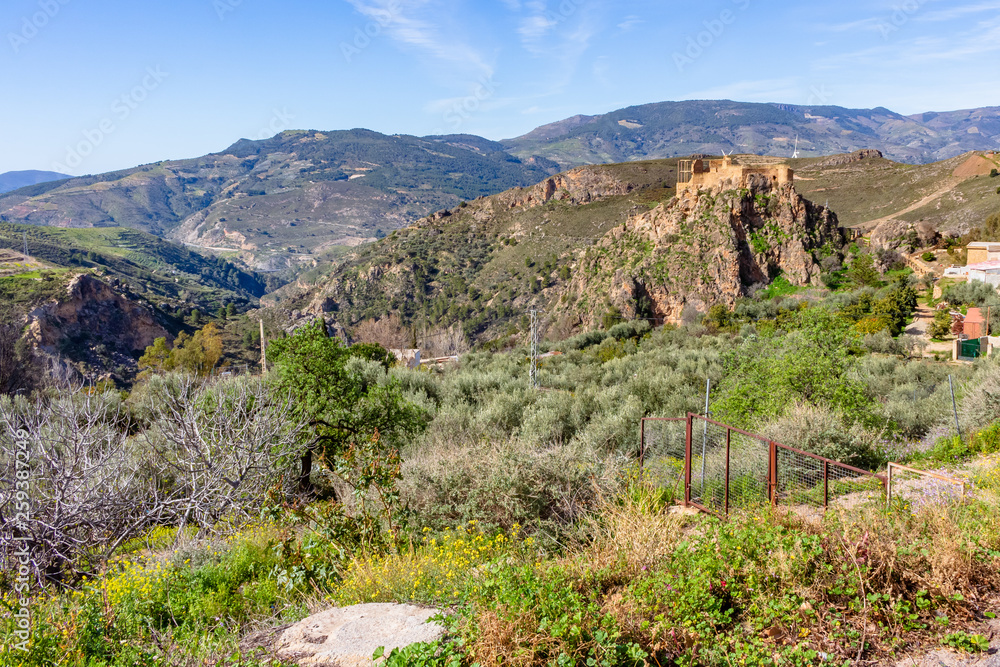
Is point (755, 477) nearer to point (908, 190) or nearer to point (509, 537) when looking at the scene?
point (509, 537)

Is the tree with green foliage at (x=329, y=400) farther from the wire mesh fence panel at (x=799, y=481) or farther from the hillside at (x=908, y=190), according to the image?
the hillside at (x=908, y=190)

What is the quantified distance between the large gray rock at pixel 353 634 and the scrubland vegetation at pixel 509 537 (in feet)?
0.67

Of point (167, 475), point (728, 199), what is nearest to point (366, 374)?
point (167, 475)

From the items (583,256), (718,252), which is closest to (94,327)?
(583,256)

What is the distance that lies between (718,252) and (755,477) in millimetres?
31183

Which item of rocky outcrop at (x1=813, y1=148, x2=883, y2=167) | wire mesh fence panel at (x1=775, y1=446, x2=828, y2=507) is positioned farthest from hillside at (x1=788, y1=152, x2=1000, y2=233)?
wire mesh fence panel at (x1=775, y1=446, x2=828, y2=507)

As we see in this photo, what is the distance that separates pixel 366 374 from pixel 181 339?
3598 cm

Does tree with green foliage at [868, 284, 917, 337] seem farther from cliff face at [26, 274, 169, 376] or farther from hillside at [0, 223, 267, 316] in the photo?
hillside at [0, 223, 267, 316]

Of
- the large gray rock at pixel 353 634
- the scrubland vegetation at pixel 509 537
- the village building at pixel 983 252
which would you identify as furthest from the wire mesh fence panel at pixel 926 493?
the village building at pixel 983 252

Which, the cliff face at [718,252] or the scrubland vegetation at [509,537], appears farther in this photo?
the cliff face at [718,252]

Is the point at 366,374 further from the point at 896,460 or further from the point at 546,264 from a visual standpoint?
the point at 546,264

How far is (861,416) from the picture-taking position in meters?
9.62

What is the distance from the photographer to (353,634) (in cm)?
396

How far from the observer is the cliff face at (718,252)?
35000 millimetres
